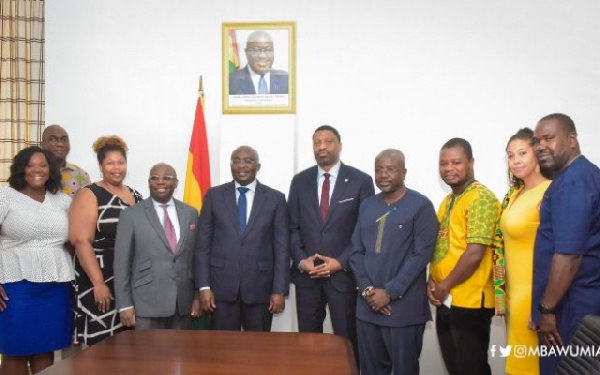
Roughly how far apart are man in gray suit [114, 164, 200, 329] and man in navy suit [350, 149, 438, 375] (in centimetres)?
104

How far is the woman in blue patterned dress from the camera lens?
3.04 meters

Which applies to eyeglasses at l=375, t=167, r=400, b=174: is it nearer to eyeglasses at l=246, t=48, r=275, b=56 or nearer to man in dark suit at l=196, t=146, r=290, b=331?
man in dark suit at l=196, t=146, r=290, b=331

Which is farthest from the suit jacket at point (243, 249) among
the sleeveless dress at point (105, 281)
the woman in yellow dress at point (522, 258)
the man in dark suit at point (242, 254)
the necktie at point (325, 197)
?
the woman in yellow dress at point (522, 258)

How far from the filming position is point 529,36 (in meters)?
4.31

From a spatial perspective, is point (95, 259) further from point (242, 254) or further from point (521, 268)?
point (521, 268)

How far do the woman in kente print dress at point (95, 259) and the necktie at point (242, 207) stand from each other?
2.35 ft

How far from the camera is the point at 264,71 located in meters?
4.41

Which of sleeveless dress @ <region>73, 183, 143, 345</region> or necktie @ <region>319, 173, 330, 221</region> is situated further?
necktie @ <region>319, 173, 330, 221</region>

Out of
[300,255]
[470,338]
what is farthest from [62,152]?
[470,338]

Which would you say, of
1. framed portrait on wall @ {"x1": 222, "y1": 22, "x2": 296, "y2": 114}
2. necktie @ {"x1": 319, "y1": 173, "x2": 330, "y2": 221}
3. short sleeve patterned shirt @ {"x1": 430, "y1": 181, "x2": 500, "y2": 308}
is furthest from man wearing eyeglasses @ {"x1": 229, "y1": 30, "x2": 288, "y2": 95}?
short sleeve patterned shirt @ {"x1": 430, "y1": 181, "x2": 500, "y2": 308}

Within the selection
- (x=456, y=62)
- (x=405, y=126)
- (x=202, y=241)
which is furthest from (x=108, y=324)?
(x=456, y=62)

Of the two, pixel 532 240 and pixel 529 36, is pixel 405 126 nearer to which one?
pixel 529 36

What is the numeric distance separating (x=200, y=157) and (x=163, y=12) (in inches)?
54.9

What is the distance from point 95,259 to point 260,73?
2.18m
